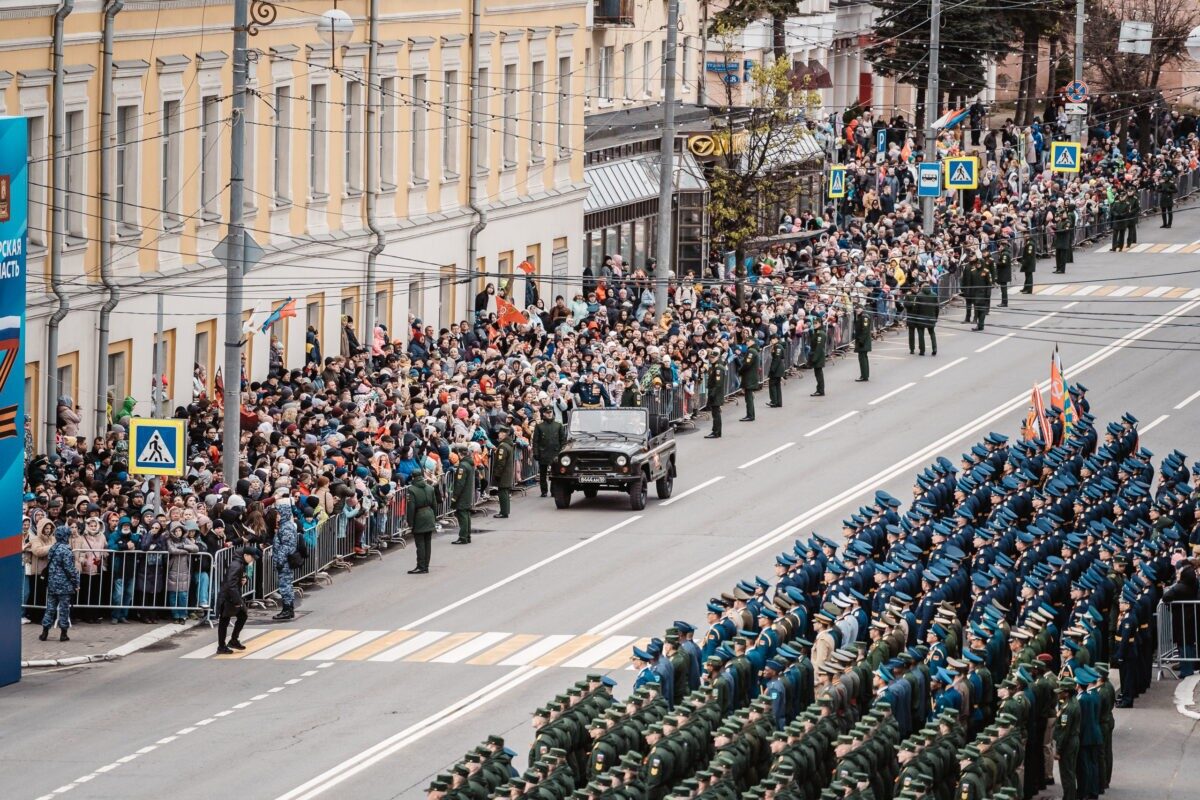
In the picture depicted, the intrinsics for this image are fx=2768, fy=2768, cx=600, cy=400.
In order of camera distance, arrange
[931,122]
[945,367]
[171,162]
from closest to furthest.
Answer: [171,162] < [945,367] < [931,122]

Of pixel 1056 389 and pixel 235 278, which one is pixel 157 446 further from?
pixel 1056 389

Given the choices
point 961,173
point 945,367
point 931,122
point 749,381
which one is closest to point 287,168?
point 749,381

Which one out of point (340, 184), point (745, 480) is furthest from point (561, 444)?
point (340, 184)

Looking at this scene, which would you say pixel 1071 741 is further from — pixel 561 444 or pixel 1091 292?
pixel 1091 292

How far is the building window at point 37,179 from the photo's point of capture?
4300 centimetres

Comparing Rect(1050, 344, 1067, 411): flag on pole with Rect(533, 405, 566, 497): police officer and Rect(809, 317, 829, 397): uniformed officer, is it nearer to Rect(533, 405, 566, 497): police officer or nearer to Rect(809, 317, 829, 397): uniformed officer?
Rect(809, 317, 829, 397): uniformed officer

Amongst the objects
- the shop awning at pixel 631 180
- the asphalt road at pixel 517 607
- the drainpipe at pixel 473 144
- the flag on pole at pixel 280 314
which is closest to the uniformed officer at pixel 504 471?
the asphalt road at pixel 517 607

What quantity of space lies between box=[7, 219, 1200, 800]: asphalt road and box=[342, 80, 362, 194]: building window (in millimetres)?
9264

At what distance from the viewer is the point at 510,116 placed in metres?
63.4

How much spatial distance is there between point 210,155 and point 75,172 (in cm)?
529

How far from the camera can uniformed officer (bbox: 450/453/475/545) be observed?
41.8m

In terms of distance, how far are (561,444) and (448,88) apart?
636 inches

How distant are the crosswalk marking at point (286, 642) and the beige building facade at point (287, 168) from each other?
27.1 ft

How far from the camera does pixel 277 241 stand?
2035 inches
